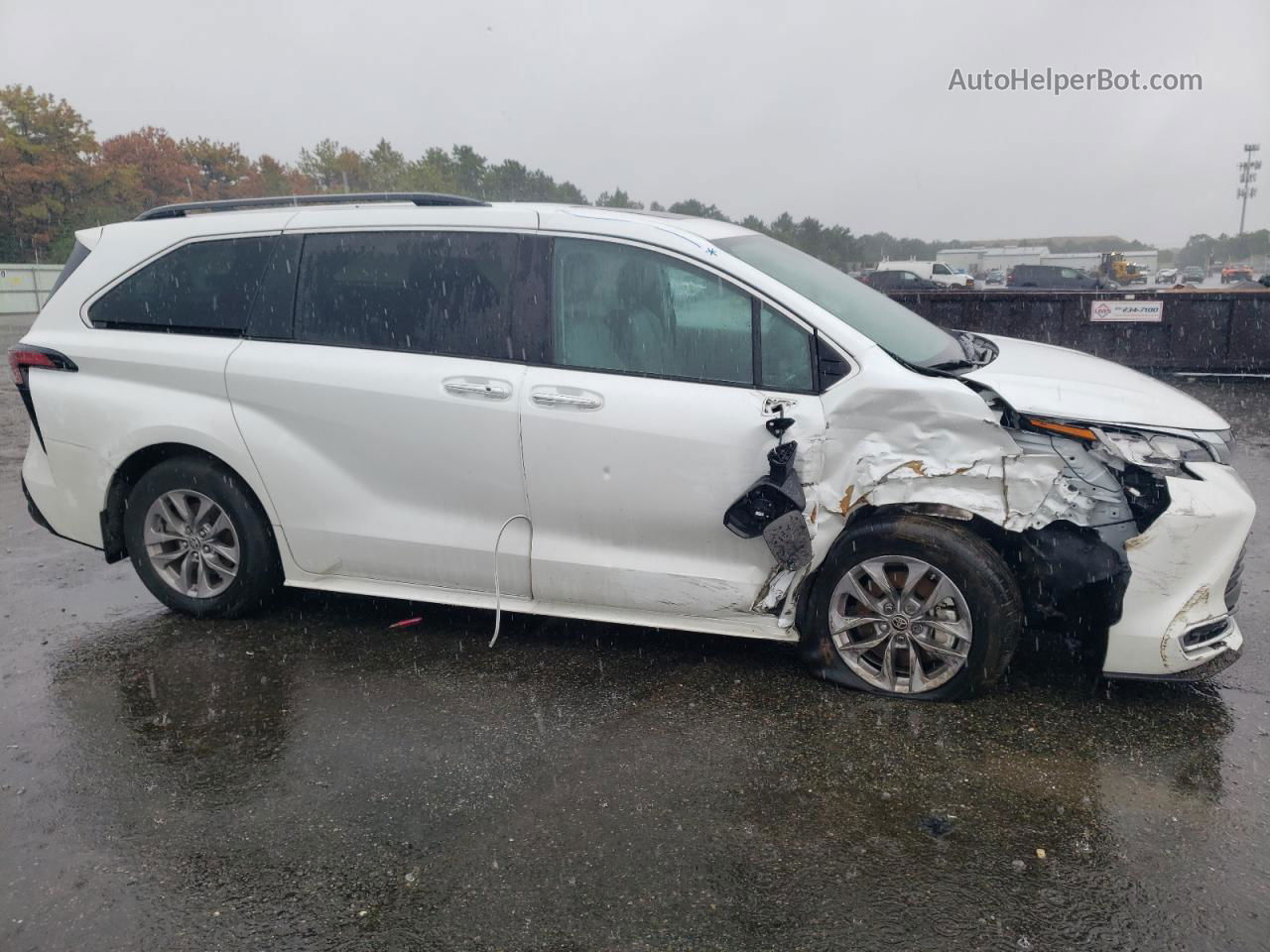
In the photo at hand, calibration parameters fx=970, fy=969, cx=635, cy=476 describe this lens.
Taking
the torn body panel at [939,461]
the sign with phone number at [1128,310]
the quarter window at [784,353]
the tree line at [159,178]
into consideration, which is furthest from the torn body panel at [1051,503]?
the tree line at [159,178]

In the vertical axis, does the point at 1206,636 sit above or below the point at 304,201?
below

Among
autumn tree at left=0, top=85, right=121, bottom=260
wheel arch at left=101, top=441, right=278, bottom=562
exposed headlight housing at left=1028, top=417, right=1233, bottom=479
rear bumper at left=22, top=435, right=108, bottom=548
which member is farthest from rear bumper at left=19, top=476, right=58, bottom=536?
autumn tree at left=0, top=85, right=121, bottom=260

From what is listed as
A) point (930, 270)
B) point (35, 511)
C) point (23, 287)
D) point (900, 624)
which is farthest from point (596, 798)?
point (930, 270)

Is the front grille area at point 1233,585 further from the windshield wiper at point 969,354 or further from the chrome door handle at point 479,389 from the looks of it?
the chrome door handle at point 479,389

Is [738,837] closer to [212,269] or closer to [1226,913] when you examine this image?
[1226,913]

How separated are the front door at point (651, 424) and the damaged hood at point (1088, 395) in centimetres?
75

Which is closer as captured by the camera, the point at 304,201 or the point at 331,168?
the point at 304,201

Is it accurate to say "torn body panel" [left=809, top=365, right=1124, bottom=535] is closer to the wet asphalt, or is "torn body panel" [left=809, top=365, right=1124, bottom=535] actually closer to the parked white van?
the wet asphalt

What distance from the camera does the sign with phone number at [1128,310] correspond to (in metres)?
13.1

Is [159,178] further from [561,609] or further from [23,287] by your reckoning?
[561,609]

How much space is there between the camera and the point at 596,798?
3150 millimetres

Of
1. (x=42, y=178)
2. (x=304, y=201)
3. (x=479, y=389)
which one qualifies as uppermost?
(x=42, y=178)

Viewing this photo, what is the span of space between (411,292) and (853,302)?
191 cm

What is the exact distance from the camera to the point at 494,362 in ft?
13.2
